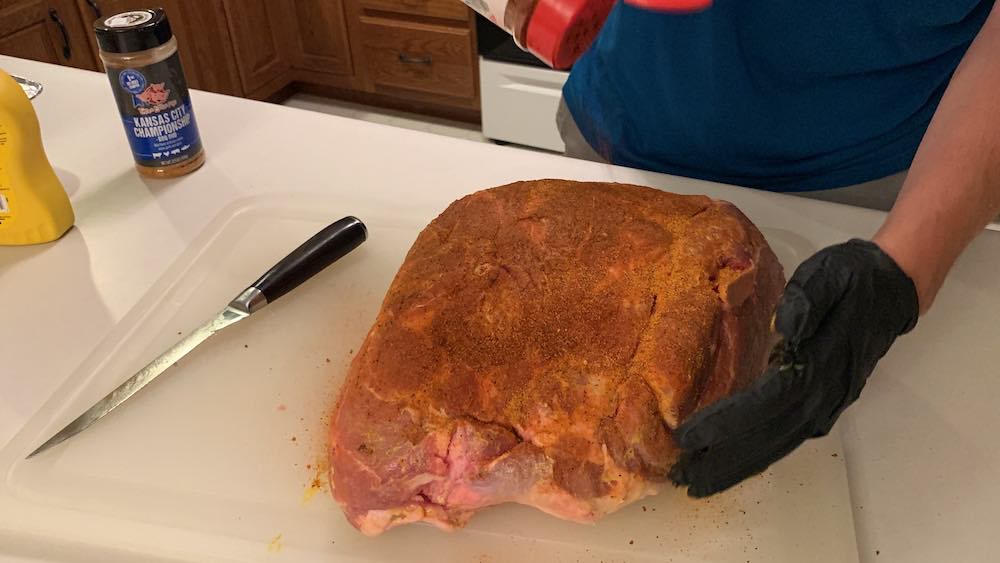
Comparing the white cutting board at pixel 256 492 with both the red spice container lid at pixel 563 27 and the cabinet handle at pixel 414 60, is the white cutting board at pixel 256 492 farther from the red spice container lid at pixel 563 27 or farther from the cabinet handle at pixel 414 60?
the cabinet handle at pixel 414 60

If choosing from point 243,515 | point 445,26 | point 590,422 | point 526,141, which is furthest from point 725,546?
point 445,26

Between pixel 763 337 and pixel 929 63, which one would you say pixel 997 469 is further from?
pixel 929 63

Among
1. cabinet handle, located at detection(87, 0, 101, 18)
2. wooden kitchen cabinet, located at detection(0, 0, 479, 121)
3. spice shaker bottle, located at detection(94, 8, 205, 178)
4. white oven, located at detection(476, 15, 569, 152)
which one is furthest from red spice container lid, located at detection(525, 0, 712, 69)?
cabinet handle, located at detection(87, 0, 101, 18)

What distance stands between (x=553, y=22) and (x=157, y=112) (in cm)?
61

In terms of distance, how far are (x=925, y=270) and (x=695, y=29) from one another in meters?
0.43

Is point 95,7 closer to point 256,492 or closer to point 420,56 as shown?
point 420,56

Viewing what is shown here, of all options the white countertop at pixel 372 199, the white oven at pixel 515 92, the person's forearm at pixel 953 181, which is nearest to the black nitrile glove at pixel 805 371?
the person's forearm at pixel 953 181

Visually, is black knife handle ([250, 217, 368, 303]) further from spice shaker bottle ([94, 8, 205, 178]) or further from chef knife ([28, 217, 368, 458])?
spice shaker bottle ([94, 8, 205, 178])

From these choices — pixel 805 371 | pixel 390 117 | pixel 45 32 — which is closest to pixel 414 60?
pixel 390 117

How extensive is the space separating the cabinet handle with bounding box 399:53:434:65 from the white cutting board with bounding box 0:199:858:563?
2043 mm

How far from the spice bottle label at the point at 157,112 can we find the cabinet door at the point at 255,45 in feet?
6.12

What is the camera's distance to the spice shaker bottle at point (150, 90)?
94cm

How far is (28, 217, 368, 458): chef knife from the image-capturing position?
762 millimetres

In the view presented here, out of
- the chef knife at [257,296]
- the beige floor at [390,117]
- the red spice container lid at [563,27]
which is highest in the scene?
the red spice container lid at [563,27]
